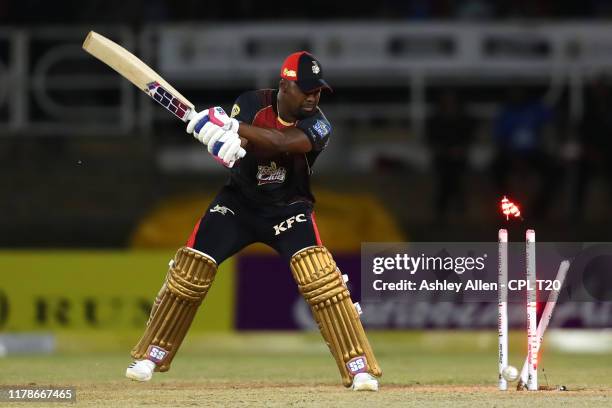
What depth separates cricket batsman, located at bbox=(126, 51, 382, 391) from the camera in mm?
7812

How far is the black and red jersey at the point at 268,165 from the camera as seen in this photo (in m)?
7.89

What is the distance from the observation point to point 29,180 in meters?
15.3

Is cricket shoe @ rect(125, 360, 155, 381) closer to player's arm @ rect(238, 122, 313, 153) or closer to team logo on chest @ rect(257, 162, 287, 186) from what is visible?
team logo on chest @ rect(257, 162, 287, 186)

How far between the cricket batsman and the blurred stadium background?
629cm

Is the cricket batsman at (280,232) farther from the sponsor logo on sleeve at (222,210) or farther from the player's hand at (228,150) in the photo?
the player's hand at (228,150)

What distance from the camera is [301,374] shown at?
9.72m

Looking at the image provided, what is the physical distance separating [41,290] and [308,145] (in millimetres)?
6017

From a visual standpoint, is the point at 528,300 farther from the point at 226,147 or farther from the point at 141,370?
the point at 141,370

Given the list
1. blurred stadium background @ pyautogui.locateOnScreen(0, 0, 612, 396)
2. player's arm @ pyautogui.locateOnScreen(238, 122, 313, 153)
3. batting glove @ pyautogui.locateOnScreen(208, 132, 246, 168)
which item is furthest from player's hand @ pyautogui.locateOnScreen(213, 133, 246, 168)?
blurred stadium background @ pyautogui.locateOnScreen(0, 0, 612, 396)

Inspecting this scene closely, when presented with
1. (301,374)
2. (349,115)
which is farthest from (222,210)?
(349,115)

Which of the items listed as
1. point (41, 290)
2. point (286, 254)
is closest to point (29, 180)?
point (41, 290)

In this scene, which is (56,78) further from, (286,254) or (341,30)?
(286,254)

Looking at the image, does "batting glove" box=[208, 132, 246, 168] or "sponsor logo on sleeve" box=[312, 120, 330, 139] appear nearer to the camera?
"batting glove" box=[208, 132, 246, 168]

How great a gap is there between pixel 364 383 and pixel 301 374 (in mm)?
1956
